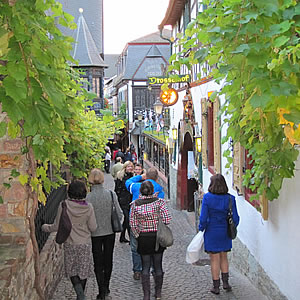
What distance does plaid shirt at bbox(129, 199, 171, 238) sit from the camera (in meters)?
5.95

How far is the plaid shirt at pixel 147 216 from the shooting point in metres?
5.95

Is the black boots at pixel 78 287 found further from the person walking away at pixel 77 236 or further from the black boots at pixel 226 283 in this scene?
the black boots at pixel 226 283

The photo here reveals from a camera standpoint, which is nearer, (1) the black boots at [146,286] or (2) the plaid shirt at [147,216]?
(2) the plaid shirt at [147,216]

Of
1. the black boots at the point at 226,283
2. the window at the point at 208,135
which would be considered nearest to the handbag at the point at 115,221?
the black boots at the point at 226,283

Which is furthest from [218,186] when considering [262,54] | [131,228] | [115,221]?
[262,54]

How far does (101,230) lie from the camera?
617 cm

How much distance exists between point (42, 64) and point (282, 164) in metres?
2.39

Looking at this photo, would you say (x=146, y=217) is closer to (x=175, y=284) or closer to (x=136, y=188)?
(x=136, y=188)

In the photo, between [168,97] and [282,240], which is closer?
[282,240]

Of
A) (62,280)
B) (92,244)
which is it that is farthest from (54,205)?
(92,244)

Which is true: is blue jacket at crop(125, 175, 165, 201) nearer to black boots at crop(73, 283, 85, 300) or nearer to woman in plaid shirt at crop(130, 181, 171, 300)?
woman in plaid shirt at crop(130, 181, 171, 300)

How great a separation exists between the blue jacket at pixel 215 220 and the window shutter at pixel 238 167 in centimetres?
137

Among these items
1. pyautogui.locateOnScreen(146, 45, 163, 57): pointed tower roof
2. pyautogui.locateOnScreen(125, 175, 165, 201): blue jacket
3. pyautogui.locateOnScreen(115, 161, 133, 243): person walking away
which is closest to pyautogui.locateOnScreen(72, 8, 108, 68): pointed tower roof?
pyautogui.locateOnScreen(146, 45, 163, 57): pointed tower roof

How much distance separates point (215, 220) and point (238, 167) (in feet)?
5.20
